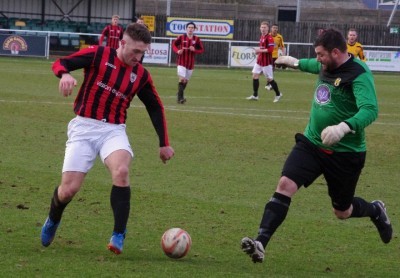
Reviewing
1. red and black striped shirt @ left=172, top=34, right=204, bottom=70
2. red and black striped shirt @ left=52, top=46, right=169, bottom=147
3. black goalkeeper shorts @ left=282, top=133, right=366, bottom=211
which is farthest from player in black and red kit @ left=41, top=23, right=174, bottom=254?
red and black striped shirt @ left=172, top=34, right=204, bottom=70

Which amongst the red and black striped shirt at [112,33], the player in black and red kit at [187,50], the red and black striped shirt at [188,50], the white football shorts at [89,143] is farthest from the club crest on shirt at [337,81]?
the red and black striped shirt at [112,33]

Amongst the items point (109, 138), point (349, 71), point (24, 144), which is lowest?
point (24, 144)

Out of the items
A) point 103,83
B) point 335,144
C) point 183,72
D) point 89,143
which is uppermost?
point 103,83

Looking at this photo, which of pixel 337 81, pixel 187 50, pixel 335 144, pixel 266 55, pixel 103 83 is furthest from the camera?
pixel 266 55

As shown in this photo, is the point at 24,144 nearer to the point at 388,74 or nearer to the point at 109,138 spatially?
the point at 109,138

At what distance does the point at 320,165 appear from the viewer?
7.54 meters

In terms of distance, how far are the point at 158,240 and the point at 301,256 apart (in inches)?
49.4

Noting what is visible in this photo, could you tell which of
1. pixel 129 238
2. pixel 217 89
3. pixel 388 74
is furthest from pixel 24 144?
pixel 388 74

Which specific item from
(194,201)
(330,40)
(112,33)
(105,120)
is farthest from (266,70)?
(330,40)

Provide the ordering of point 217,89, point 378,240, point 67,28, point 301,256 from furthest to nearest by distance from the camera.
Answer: point 67,28 → point 217,89 → point 378,240 → point 301,256

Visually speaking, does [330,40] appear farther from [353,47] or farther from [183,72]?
[353,47]

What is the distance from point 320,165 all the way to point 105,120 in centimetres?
177

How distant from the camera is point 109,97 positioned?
25.0 ft

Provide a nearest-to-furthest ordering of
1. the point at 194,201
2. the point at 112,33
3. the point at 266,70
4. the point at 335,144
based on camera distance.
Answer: the point at 335,144, the point at 194,201, the point at 266,70, the point at 112,33
